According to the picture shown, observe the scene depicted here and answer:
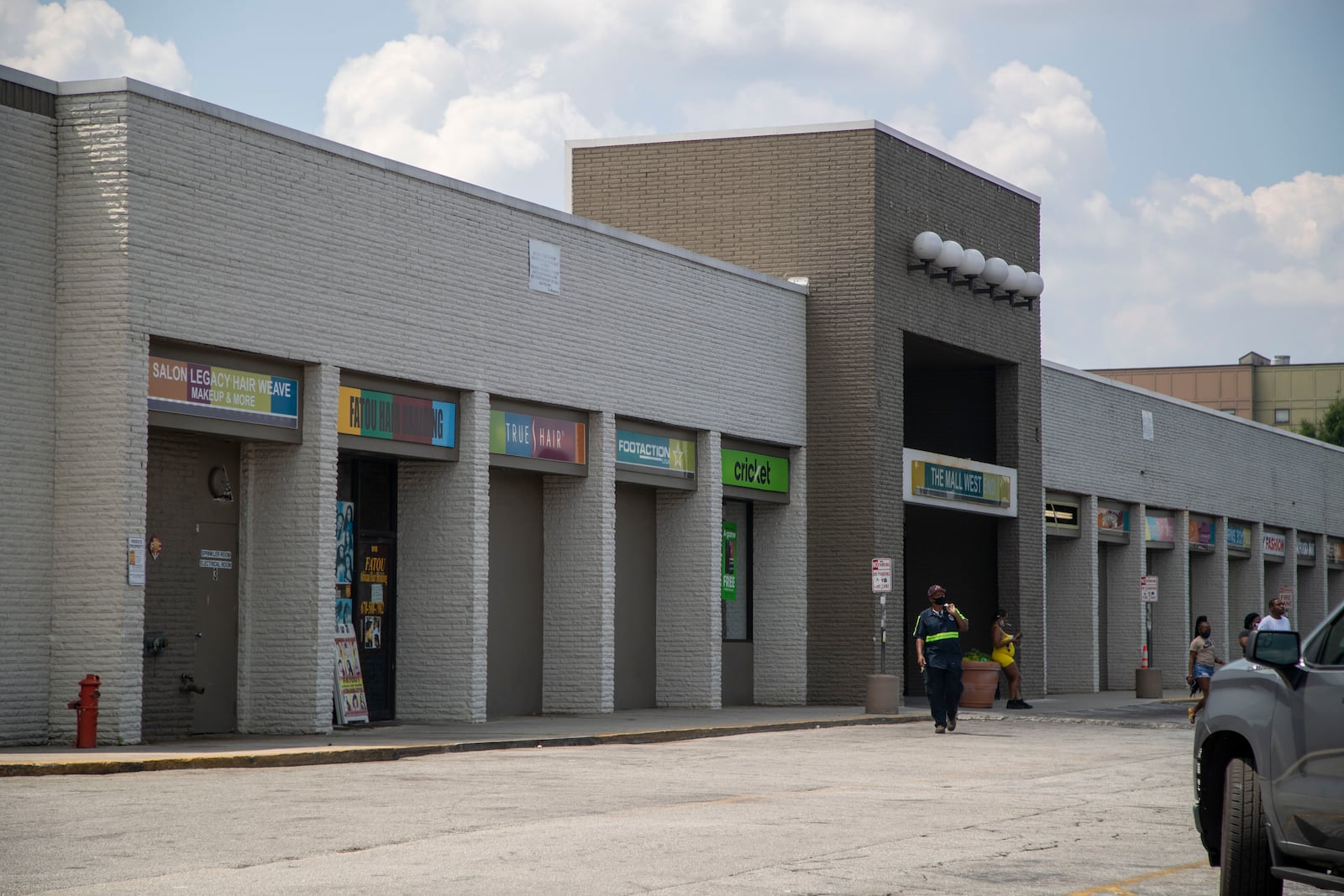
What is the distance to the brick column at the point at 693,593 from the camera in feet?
92.6

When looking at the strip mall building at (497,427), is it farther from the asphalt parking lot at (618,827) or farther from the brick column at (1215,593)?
the brick column at (1215,593)

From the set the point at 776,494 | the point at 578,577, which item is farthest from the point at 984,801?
the point at 776,494

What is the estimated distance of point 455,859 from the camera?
9.96m

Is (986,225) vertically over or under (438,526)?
over

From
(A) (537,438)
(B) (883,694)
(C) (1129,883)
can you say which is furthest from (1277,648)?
(B) (883,694)

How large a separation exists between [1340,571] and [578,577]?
40688 mm

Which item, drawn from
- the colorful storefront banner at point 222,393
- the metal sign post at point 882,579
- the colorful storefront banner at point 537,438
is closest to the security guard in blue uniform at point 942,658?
the metal sign post at point 882,579

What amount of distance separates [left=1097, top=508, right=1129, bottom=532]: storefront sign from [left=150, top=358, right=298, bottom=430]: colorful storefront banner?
24753mm

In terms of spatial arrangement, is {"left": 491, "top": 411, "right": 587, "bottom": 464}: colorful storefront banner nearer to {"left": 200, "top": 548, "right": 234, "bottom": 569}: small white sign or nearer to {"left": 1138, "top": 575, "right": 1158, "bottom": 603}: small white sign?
{"left": 200, "top": 548, "right": 234, "bottom": 569}: small white sign

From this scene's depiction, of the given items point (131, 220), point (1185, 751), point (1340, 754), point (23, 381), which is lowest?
point (1185, 751)

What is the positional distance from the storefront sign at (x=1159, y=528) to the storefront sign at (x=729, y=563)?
52.6ft

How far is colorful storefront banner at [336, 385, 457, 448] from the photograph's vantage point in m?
21.6

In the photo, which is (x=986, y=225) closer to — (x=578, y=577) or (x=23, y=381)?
(x=578, y=577)

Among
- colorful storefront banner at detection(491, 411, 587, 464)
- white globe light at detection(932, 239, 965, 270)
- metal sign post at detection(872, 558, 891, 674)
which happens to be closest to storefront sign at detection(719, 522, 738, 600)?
metal sign post at detection(872, 558, 891, 674)
